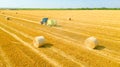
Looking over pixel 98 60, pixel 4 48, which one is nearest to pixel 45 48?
pixel 4 48

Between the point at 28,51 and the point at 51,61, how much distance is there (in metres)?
2.62

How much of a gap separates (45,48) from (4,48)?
120 inches

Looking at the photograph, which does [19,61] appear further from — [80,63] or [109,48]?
[109,48]

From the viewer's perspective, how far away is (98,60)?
10.1 m

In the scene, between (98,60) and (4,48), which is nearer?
(98,60)

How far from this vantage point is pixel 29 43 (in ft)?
46.6

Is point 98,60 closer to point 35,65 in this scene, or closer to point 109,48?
point 109,48

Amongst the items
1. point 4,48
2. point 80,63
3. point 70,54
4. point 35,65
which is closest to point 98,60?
point 80,63

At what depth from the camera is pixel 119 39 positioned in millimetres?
14820

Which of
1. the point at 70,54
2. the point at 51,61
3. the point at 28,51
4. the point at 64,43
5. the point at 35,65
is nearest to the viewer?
the point at 35,65

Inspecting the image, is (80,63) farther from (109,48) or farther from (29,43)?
(29,43)

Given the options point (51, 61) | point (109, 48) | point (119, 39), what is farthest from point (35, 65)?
point (119, 39)

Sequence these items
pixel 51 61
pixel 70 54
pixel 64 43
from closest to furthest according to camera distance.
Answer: pixel 51 61 < pixel 70 54 < pixel 64 43

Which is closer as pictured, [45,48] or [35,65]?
[35,65]
